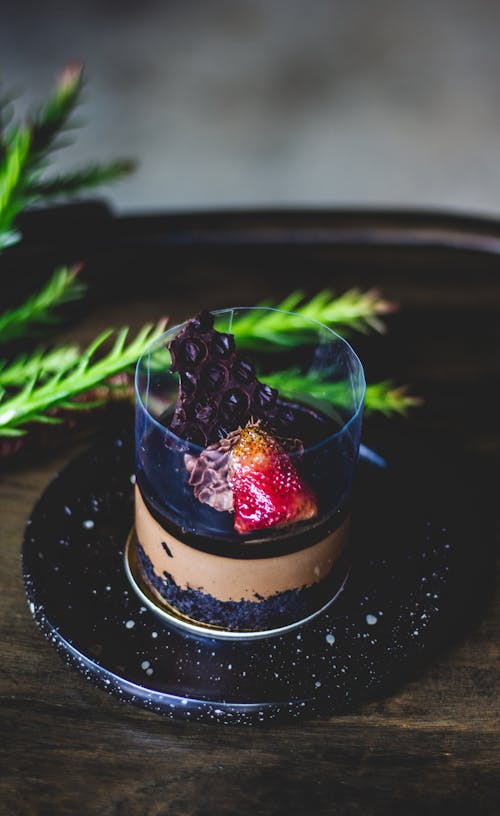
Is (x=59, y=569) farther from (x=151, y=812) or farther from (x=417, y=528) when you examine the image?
(x=417, y=528)

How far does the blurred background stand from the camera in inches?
115

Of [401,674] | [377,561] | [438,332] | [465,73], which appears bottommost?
[401,674]

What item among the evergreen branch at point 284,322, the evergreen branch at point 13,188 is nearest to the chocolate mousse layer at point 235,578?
the evergreen branch at point 284,322

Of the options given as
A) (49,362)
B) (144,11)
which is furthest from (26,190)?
(144,11)

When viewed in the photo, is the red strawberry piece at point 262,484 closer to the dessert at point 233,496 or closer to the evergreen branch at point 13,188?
the dessert at point 233,496

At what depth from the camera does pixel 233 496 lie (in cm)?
77

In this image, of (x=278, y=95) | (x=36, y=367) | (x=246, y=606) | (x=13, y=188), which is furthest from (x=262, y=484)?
(x=278, y=95)

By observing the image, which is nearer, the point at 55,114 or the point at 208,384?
the point at 208,384

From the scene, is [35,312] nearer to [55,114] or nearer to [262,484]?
[55,114]

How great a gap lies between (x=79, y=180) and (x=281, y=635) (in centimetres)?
68

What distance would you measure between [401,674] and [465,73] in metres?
2.86

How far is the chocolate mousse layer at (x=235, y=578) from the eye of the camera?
0.80m

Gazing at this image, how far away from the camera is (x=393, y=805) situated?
2.32 ft

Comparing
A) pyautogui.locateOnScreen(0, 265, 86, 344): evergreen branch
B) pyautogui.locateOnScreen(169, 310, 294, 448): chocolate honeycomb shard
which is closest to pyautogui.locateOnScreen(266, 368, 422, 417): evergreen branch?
pyautogui.locateOnScreen(169, 310, 294, 448): chocolate honeycomb shard
